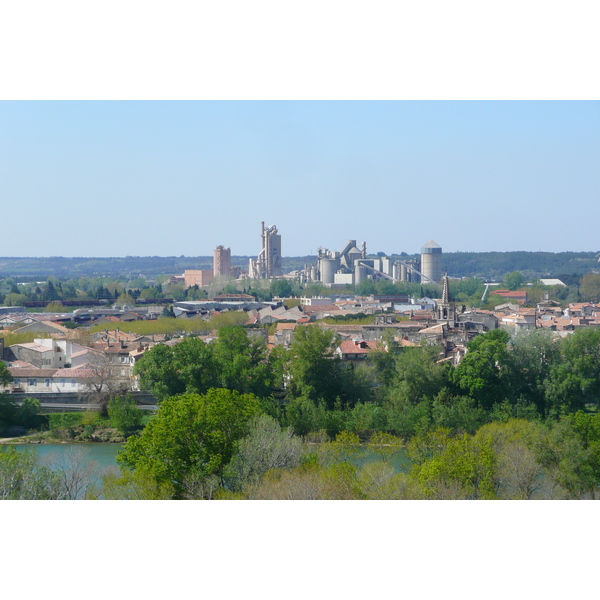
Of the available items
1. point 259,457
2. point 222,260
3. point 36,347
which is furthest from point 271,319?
point 222,260

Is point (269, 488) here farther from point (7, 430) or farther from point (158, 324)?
point (158, 324)

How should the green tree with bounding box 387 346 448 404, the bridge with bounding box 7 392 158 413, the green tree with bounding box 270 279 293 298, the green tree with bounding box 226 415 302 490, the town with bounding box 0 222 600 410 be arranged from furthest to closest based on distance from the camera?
the green tree with bounding box 270 279 293 298, the town with bounding box 0 222 600 410, the bridge with bounding box 7 392 158 413, the green tree with bounding box 387 346 448 404, the green tree with bounding box 226 415 302 490

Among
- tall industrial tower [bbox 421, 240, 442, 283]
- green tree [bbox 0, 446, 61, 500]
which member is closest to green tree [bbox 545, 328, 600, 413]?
green tree [bbox 0, 446, 61, 500]

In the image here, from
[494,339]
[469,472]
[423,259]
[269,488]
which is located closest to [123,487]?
[269,488]

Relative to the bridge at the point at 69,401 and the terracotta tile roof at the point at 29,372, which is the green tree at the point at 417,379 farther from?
the terracotta tile roof at the point at 29,372

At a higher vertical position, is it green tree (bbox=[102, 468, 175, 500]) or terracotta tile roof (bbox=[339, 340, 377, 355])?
green tree (bbox=[102, 468, 175, 500])

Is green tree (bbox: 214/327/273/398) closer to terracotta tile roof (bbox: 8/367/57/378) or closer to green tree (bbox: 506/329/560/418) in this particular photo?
terracotta tile roof (bbox: 8/367/57/378)

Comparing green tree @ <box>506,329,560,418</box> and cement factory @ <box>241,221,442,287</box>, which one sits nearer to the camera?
green tree @ <box>506,329,560,418</box>
